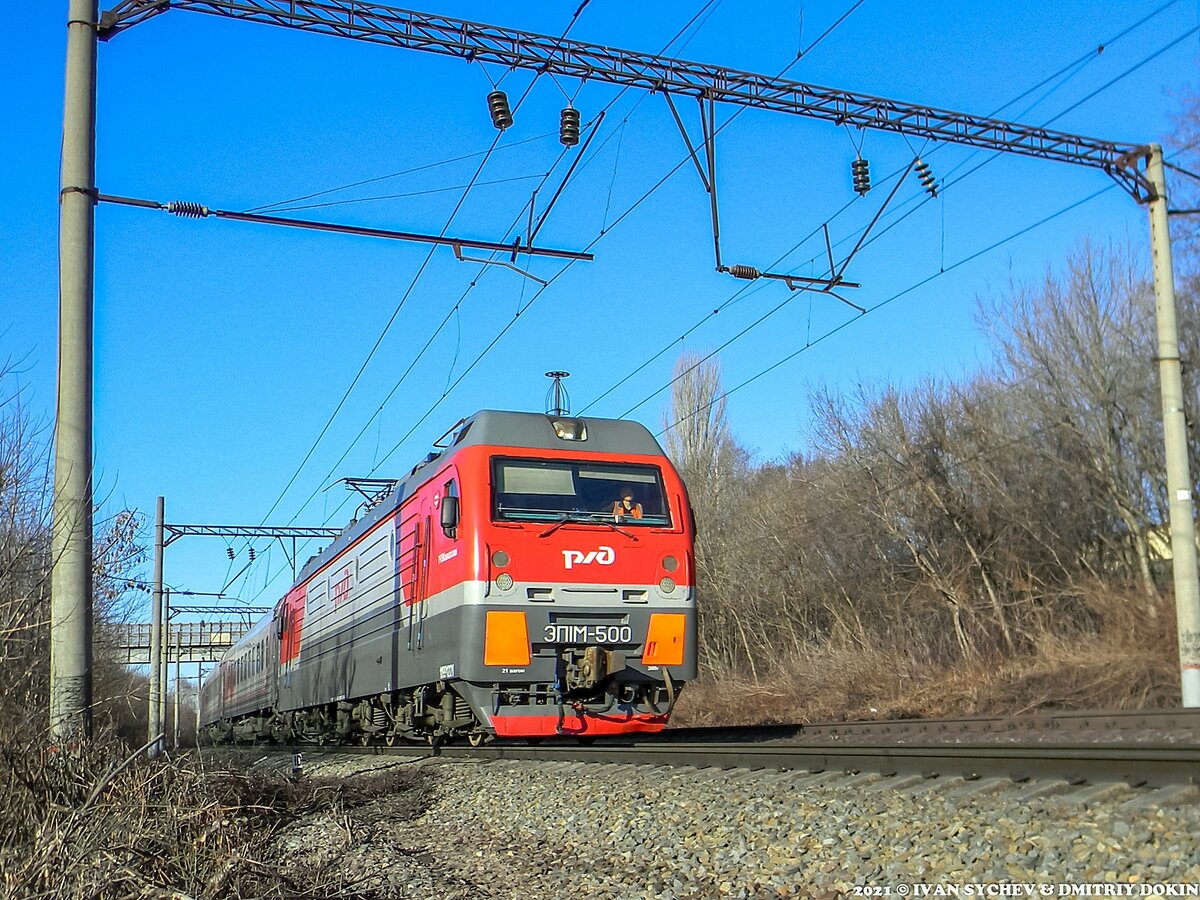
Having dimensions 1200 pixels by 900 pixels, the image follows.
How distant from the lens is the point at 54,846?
16.9 feet

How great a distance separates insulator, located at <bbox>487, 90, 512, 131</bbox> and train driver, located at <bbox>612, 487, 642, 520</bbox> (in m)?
4.24

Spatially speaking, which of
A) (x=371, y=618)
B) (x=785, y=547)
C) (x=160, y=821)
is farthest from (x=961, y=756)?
(x=785, y=547)

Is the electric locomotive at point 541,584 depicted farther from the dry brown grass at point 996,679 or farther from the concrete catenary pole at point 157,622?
the concrete catenary pole at point 157,622

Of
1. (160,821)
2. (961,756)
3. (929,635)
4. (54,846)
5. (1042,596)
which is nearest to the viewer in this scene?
(54,846)

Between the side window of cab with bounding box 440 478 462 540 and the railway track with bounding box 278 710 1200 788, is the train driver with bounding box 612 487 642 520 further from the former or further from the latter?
the railway track with bounding box 278 710 1200 788

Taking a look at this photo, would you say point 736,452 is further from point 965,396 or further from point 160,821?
point 160,821

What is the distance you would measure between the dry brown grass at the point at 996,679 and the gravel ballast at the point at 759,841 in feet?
31.5

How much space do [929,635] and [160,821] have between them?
21784 mm

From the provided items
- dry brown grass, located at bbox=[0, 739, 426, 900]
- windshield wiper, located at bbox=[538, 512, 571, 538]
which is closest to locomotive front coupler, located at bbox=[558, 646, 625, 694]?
windshield wiper, located at bbox=[538, 512, 571, 538]

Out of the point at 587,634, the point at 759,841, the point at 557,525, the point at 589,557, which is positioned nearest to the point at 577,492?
the point at 557,525

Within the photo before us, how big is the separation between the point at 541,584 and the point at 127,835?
6.31 meters

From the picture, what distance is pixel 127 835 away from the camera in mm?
6133

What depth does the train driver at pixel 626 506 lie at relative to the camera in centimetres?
1281

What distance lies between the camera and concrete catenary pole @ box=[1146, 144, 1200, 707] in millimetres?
13555
